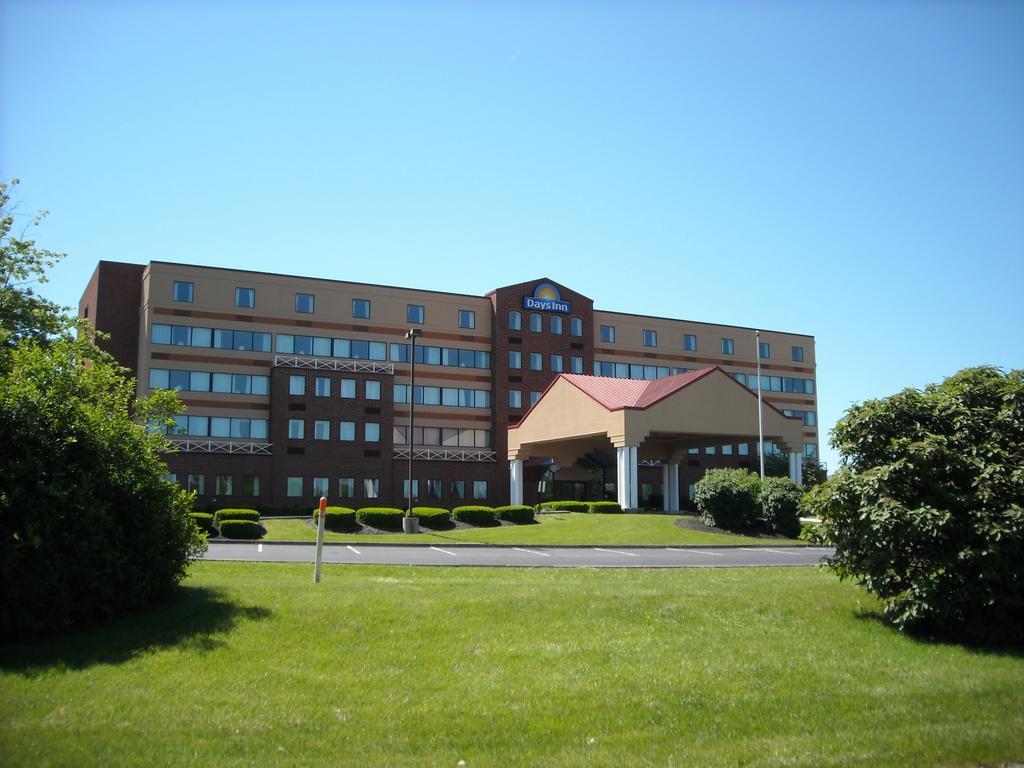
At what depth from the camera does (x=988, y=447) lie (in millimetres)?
10070

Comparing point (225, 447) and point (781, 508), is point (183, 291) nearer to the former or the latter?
point (225, 447)

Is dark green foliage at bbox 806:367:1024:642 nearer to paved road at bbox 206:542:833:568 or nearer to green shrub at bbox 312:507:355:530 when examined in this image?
paved road at bbox 206:542:833:568

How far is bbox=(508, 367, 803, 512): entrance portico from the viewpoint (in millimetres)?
41562

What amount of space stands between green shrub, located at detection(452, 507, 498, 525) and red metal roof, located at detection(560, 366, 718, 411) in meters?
8.68

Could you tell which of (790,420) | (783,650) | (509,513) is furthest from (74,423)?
(790,420)

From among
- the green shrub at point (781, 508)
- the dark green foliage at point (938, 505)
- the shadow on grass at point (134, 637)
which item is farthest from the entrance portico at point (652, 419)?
the shadow on grass at point (134, 637)

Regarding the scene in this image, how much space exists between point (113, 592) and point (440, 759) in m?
5.08

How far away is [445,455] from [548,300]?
1415 centimetres

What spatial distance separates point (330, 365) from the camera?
2120 inches

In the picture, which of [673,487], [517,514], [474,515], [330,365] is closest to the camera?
[474,515]

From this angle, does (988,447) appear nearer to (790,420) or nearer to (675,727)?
(675,727)

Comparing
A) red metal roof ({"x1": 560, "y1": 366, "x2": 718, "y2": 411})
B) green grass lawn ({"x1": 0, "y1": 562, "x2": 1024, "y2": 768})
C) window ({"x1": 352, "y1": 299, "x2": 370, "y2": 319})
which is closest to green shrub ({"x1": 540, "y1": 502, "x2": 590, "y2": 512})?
red metal roof ({"x1": 560, "y1": 366, "x2": 718, "y2": 411})

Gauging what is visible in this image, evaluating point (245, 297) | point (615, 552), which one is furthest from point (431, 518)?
point (245, 297)

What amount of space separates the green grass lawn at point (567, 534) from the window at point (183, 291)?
22.0 m
